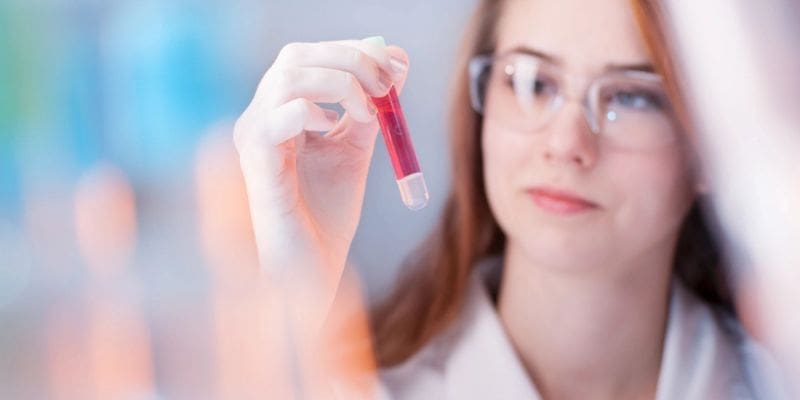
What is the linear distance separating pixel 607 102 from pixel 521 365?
0.25m

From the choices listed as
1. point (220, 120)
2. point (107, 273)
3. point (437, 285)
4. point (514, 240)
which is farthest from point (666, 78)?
point (107, 273)

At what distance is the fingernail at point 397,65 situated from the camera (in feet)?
2.05

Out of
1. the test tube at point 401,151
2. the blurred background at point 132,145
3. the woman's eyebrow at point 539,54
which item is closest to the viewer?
the test tube at point 401,151

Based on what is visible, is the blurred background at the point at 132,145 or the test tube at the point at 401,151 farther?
the blurred background at the point at 132,145

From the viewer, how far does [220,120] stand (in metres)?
0.85

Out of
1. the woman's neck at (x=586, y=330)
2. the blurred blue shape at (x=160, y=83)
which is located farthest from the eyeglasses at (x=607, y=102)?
the blurred blue shape at (x=160, y=83)

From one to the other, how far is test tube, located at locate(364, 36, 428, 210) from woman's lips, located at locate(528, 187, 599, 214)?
16 centimetres

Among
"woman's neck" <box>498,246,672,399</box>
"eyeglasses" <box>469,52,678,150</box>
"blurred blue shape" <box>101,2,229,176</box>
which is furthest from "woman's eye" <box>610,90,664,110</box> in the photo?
"blurred blue shape" <box>101,2,229,176</box>

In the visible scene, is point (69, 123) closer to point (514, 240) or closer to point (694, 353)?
point (514, 240)

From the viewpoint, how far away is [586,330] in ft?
2.55

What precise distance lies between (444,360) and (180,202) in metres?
0.31

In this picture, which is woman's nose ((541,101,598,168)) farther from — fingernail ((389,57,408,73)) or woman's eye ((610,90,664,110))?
fingernail ((389,57,408,73))

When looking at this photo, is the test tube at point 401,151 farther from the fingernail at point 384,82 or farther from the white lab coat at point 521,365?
the white lab coat at point 521,365

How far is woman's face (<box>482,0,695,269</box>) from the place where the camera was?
2.31 ft
